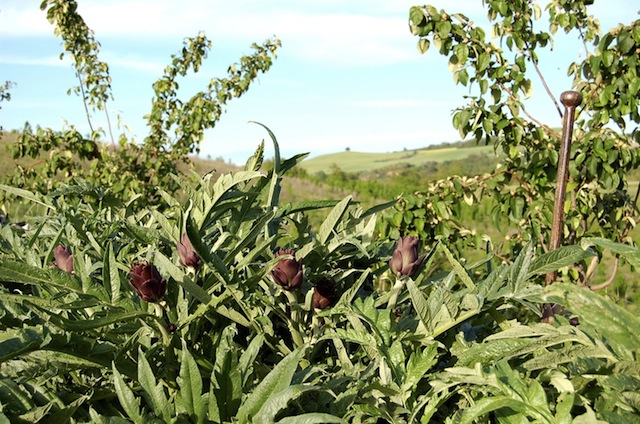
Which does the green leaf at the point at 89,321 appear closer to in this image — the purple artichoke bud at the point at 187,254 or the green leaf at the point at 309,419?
the purple artichoke bud at the point at 187,254

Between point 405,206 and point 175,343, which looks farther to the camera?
point 405,206

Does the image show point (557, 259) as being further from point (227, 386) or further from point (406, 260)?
point (227, 386)

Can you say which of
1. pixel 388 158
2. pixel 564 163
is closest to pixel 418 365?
pixel 564 163

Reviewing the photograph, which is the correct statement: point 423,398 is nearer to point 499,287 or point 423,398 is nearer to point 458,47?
point 499,287

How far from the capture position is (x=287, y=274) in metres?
0.94

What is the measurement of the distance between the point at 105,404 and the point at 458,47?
277 centimetres

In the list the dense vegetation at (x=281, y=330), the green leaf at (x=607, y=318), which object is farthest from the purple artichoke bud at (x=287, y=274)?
the green leaf at (x=607, y=318)

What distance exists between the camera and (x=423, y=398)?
0.85 meters

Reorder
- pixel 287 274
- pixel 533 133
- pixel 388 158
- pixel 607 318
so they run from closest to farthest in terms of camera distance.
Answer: pixel 607 318
pixel 287 274
pixel 533 133
pixel 388 158

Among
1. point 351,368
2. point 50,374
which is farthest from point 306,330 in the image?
point 50,374

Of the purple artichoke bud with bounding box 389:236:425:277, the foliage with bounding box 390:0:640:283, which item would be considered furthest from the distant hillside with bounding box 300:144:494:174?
the purple artichoke bud with bounding box 389:236:425:277

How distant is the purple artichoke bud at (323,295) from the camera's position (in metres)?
0.98

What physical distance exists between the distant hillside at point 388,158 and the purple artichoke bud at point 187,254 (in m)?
32.0

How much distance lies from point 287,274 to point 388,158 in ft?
123
